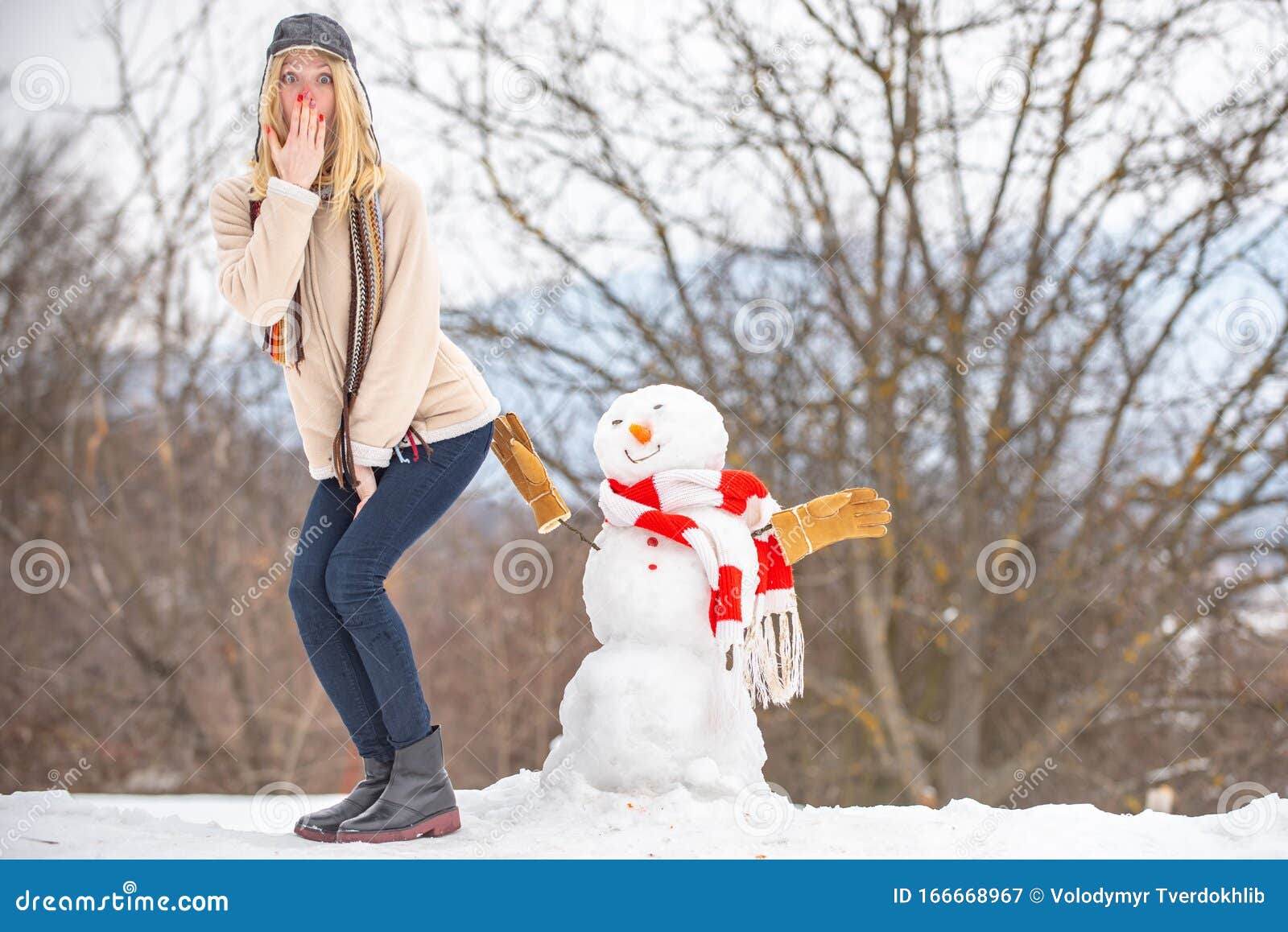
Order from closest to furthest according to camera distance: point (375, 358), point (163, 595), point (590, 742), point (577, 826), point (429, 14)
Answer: point (375, 358) < point (577, 826) < point (590, 742) < point (429, 14) < point (163, 595)

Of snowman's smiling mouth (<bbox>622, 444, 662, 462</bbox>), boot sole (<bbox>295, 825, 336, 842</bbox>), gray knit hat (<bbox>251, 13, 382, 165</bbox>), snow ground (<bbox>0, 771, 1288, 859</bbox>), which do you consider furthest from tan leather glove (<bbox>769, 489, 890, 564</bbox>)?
gray knit hat (<bbox>251, 13, 382, 165</bbox>)

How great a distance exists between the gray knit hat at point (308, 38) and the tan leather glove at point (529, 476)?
929 mm

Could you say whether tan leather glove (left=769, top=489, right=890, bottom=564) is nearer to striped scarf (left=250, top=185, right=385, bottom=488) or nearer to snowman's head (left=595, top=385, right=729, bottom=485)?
snowman's head (left=595, top=385, right=729, bottom=485)

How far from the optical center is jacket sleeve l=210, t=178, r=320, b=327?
2.09 meters

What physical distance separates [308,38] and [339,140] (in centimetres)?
20

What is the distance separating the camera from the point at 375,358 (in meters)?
2.23

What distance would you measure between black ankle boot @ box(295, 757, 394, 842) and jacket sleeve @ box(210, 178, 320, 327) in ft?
3.10

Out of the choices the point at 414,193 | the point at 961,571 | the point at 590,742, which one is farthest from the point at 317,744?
the point at 414,193

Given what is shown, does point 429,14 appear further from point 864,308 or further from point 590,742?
point 590,742

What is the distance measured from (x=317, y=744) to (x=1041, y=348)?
6.59 m

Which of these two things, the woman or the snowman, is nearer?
the woman

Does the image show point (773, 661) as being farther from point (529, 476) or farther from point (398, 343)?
point (398, 343)

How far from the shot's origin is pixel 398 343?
2230mm
